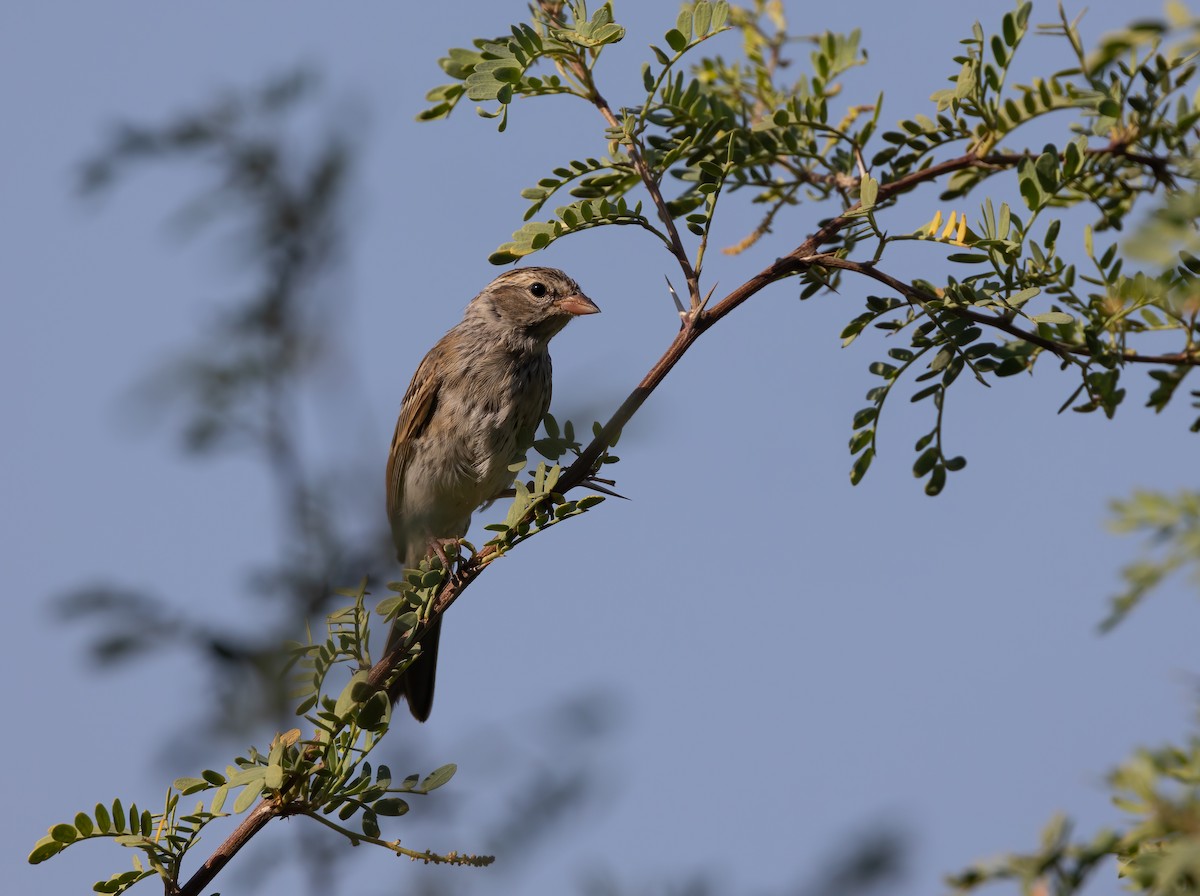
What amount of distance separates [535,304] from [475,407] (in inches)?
27.8

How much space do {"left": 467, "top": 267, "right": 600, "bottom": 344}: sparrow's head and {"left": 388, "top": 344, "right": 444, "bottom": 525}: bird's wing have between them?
402 mm

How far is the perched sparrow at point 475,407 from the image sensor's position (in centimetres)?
648

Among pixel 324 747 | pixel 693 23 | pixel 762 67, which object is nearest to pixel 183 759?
pixel 324 747

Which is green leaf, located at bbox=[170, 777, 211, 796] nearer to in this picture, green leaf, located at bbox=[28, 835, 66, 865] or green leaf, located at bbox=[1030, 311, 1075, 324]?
green leaf, located at bbox=[28, 835, 66, 865]

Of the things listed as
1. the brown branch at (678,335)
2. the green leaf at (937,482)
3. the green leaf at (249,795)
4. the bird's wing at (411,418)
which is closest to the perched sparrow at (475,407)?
the bird's wing at (411,418)

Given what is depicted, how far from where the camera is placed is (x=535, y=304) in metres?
6.91

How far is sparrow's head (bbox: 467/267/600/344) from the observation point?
269 inches

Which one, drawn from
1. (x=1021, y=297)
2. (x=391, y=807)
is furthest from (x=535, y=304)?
(x=391, y=807)

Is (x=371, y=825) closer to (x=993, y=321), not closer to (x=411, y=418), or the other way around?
(x=993, y=321)

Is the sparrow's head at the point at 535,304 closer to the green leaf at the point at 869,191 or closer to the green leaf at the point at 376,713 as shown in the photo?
the green leaf at the point at 869,191

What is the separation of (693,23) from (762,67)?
115 centimetres

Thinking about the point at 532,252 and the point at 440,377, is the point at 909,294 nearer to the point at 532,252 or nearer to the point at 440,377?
the point at 532,252

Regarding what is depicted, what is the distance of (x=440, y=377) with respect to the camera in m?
6.83

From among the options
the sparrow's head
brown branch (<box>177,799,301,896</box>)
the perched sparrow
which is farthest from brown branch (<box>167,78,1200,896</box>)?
the sparrow's head
